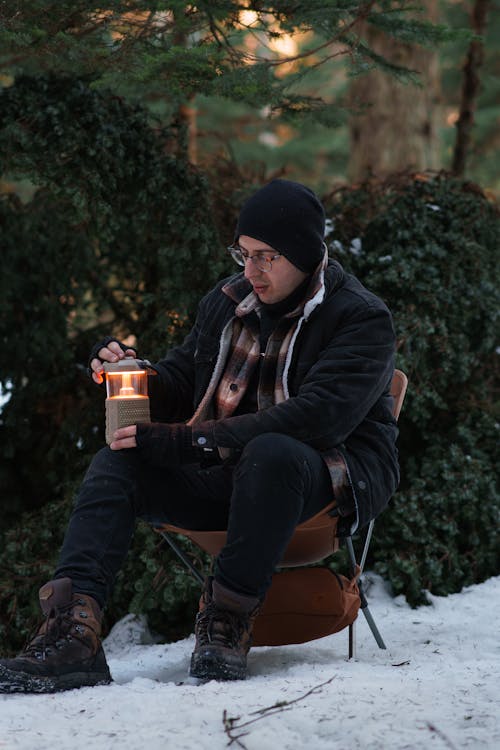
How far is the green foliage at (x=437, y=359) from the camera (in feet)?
14.7

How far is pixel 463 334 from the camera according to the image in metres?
4.84

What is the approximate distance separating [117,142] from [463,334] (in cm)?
205

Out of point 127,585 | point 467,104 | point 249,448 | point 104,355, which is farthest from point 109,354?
point 467,104

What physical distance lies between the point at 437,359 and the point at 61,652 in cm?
274

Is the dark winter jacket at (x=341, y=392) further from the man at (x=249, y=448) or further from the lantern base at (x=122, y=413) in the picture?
the lantern base at (x=122, y=413)

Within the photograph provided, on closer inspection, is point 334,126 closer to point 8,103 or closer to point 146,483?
point 8,103

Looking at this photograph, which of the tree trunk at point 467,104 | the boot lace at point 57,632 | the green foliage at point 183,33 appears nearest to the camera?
the boot lace at point 57,632

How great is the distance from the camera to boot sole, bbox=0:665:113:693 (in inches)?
104

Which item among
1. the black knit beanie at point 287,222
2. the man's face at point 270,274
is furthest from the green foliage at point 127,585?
the black knit beanie at point 287,222

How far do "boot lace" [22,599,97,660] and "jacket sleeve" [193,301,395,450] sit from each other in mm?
673

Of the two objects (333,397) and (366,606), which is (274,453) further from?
(366,606)

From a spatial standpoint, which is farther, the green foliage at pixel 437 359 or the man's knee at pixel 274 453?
the green foliage at pixel 437 359

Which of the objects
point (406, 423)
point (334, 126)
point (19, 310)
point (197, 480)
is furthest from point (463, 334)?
point (19, 310)

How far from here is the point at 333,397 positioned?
9.68ft
